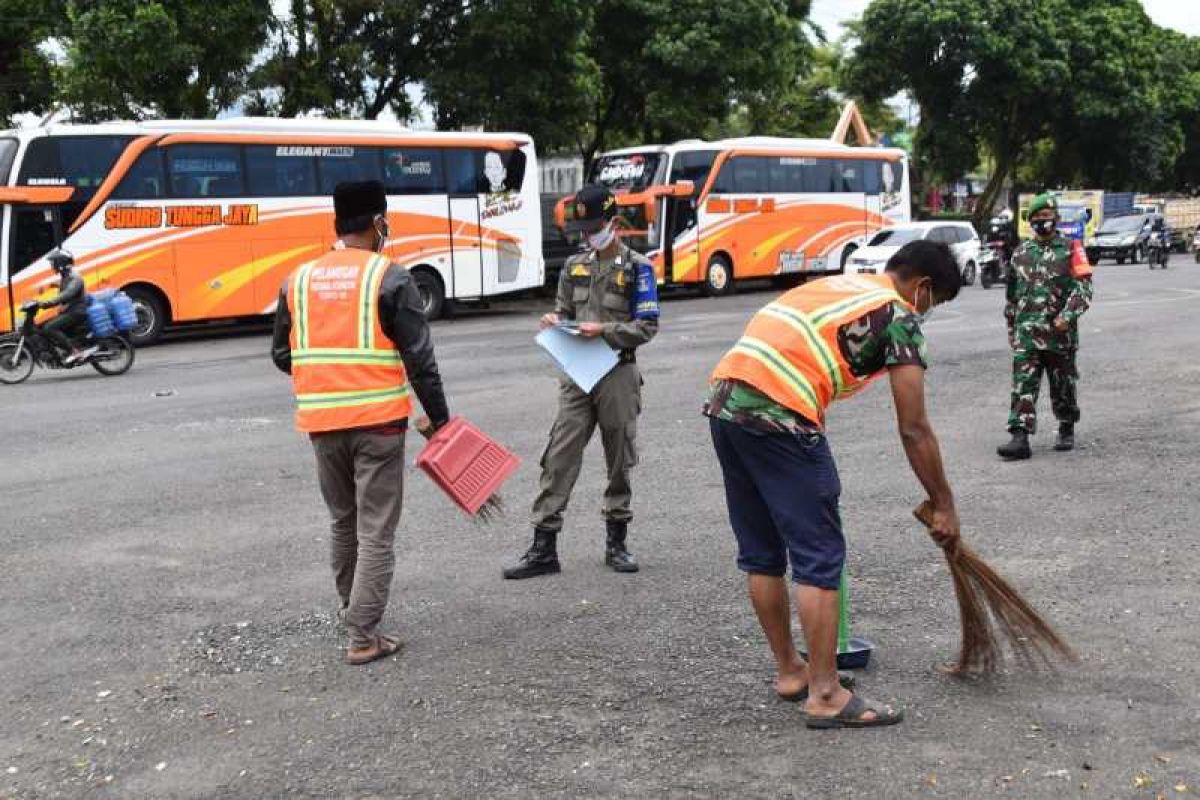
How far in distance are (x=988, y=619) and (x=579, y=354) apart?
210 cm

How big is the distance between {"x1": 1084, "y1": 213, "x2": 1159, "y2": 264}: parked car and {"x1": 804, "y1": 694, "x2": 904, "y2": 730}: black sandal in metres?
36.7

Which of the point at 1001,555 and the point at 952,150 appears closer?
the point at 1001,555

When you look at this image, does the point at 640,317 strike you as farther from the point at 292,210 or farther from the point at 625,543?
the point at 292,210

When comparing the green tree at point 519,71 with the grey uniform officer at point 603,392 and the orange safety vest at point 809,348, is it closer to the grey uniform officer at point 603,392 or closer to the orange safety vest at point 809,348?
Answer: the grey uniform officer at point 603,392

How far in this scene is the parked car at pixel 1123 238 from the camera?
123 ft

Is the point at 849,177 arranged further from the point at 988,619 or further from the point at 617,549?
the point at 988,619

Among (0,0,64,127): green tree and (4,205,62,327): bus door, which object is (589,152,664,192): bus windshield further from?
(4,205,62,327): bus door

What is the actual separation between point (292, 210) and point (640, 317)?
14749 millimetres

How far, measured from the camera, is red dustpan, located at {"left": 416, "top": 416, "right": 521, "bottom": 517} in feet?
15.2

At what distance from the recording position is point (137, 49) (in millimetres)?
18688

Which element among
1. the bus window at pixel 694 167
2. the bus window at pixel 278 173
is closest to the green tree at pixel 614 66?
the bus window at pixel 694 167

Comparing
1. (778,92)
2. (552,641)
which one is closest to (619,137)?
(778,92)

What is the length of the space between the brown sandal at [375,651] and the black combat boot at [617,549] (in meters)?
1.29

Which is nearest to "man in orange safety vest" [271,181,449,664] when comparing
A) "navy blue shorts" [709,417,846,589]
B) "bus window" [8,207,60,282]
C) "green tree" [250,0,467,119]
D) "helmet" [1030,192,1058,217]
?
"navy blue shorts" [709,417,846,589]
